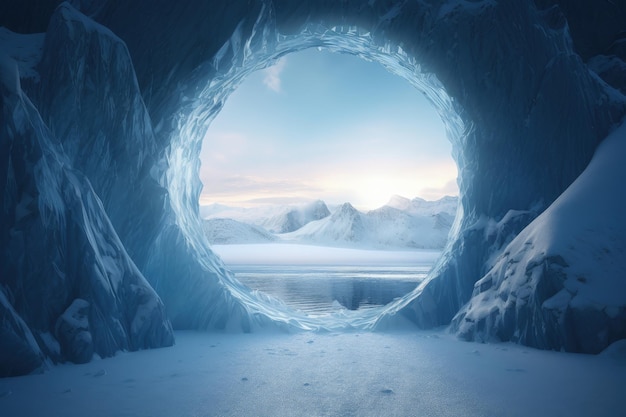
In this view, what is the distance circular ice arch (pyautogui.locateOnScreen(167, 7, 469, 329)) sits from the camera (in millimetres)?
7191

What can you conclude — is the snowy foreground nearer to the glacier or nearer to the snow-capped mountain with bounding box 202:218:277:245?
the glacier

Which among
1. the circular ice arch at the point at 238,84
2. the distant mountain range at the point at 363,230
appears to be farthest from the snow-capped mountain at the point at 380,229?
the circular ice arch at the point at 238,84

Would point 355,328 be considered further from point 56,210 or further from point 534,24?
point 534,24

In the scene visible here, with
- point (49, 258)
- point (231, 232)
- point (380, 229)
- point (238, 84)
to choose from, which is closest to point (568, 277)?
point (49, 258)

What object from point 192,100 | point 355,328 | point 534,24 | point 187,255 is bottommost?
point 355,328

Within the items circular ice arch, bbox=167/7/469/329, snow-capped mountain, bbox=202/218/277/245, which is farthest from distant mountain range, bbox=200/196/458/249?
circular ice arch, bbox=167/7/469/329

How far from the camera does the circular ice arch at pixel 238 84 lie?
283 inches

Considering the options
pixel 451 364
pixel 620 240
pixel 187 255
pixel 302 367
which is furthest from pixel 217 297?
pixel 620 240

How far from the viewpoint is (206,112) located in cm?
875

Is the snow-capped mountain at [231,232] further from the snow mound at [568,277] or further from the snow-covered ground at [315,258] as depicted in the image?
the snow mound at [568,277]

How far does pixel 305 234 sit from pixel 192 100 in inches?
2591

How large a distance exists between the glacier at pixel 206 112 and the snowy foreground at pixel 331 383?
63 cm

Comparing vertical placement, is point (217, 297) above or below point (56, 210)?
below

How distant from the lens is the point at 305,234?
2862 inches
